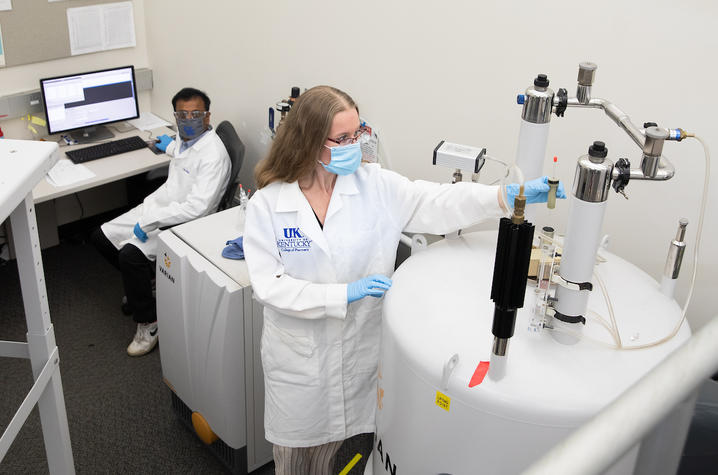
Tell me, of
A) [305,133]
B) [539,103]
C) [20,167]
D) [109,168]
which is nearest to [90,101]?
[109,168]

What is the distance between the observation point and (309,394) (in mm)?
1838

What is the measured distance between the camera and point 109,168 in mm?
3154

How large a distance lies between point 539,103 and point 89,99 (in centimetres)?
264

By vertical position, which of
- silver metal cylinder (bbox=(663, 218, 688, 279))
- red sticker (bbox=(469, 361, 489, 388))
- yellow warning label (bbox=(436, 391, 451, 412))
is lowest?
yellow warning label (bbox=(436, 391, 451, 412))

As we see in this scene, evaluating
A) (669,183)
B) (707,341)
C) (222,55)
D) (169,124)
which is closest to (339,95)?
(669,183)

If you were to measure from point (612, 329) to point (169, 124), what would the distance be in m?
2.87

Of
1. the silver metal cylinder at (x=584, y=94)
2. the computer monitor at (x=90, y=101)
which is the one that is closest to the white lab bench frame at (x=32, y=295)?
the silver metal cylinder at (x=584, y=94)

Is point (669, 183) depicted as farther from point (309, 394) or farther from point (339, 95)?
point (309, 394)

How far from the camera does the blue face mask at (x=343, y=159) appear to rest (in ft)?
5.59

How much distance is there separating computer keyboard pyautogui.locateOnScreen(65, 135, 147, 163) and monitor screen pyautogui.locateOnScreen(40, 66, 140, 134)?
A: 174mm

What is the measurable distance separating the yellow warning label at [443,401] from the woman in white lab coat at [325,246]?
0.41m

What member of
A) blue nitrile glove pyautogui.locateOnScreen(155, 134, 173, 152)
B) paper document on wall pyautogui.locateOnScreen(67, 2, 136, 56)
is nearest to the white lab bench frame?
blue nitrile glove pyautogui.locateOnScreen(155, 134, 173, 152)

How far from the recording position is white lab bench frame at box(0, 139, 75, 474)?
1307 mm

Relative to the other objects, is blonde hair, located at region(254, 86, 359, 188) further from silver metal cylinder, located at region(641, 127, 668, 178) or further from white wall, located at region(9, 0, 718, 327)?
silver metal cylinder, located at region(641, 127, 668, 178)
